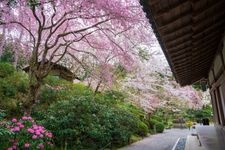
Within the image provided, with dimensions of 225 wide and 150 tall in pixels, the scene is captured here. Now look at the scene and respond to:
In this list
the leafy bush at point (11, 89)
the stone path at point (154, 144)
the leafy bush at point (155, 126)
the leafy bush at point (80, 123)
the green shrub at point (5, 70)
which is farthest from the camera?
the leafy bush at point (155, 126)

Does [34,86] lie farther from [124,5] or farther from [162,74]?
[162,74]

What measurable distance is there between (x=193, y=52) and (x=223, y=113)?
2796mm

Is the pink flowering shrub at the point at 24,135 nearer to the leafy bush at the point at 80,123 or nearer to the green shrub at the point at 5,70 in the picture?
the leafy bush at the point at 80,123

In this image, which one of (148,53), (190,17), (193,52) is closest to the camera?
(190,17)

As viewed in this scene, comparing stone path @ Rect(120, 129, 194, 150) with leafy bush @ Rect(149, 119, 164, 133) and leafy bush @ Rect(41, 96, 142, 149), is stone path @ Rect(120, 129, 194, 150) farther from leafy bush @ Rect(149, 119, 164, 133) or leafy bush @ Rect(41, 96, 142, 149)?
leafy bush @ Rect(149, 119, 164, 133)

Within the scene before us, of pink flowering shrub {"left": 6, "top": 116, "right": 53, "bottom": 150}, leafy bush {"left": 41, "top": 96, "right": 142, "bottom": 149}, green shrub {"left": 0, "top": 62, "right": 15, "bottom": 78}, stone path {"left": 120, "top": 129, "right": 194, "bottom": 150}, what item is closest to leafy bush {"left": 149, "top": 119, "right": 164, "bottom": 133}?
stone path {"left": 120, "top": 129, "right": 194, "bottom": 150}

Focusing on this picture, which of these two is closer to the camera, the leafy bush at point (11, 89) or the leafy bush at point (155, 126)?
the leafy bush at point (11, 89)

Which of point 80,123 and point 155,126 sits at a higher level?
point 155,126

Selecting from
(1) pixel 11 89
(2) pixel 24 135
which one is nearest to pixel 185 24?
(2) pixel 24 135

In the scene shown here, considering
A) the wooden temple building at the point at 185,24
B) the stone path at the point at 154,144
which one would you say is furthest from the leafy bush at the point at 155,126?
the wooden temple building at the point at 185,24

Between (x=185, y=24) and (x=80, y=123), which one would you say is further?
(x=80, y=123)

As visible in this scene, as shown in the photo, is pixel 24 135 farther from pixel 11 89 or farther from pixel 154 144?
pixel 154 144

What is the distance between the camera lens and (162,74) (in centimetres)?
2059

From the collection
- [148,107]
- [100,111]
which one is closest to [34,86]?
[100,111]
